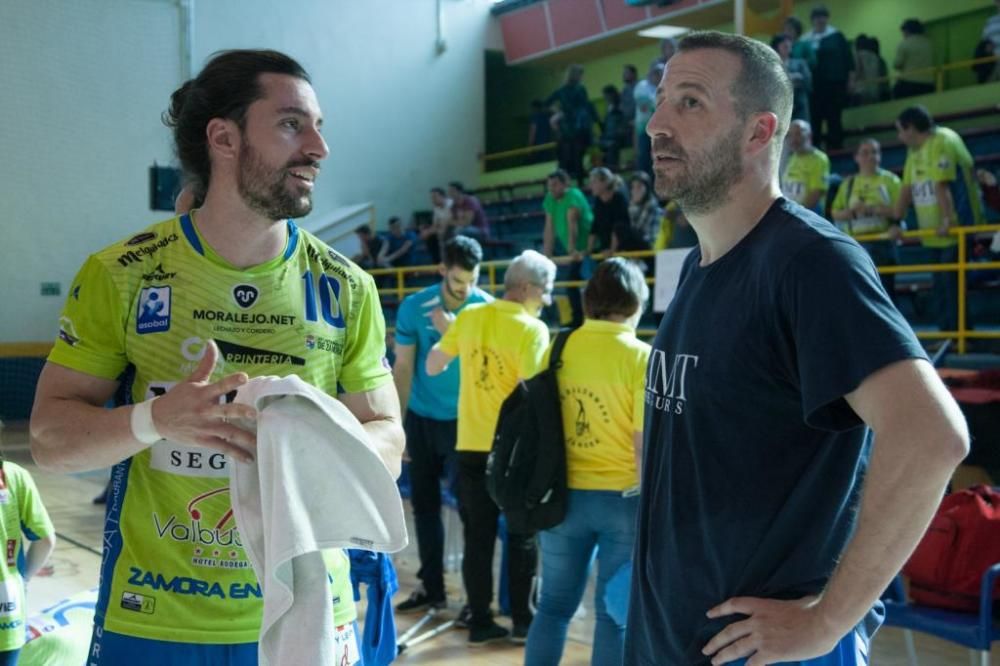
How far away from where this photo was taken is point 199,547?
1.89 metres

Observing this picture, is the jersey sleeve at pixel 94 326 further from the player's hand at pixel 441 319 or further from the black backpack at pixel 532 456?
the player's hand at pixel 441 319

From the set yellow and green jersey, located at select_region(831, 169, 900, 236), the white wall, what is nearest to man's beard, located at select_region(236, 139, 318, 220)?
yellow and green jersey, located at select_region(831, 169, 900, 236)

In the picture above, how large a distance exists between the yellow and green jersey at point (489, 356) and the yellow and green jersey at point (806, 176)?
4.25 metres

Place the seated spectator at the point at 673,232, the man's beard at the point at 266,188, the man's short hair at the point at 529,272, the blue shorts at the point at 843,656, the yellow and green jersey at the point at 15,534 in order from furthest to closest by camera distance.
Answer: the seated spectator at the point at 673,232, the man's short hair at the point at 529,272, the yellow and green jersey at the point at 15,534, the man's beard at the point at 266,188, the blue shorts at the point at 843,656

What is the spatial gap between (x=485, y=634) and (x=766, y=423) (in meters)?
3.58

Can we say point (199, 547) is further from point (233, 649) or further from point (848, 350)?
point (848, 350)

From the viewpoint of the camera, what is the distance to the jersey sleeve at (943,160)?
733 cm

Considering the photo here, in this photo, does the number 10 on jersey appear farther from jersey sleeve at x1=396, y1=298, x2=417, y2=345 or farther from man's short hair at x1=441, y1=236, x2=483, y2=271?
jersey sleeve at x1=396, y1=298, x2=417, y2=345

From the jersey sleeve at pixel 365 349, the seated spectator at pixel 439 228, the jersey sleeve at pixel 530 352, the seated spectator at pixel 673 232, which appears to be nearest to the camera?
the jersey sleeve at pixel 365 349

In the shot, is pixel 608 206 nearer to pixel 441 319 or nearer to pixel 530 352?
pixel 441 319

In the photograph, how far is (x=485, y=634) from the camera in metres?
4.91

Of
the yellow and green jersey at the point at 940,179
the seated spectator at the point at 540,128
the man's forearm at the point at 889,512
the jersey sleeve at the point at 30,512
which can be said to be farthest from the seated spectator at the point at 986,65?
the man's forearm at the point at 889,512

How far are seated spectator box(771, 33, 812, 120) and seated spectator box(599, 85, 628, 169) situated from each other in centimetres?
368

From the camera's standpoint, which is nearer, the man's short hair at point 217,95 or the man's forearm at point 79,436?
the man's forearm at point 79,436
